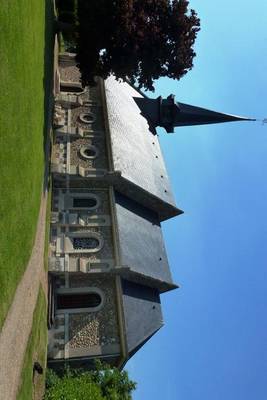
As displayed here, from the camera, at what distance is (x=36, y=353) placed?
57.2 feet

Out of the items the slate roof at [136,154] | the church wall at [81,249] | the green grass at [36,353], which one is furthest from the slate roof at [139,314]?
the slate roof at [136,154]

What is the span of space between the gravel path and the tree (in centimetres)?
1145

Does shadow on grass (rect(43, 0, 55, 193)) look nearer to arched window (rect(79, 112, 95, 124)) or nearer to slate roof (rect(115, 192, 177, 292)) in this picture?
arched window (rect(79, 112, 95, 124))

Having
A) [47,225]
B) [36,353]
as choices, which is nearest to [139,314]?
[47,225]

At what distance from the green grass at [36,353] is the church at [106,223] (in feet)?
5.19

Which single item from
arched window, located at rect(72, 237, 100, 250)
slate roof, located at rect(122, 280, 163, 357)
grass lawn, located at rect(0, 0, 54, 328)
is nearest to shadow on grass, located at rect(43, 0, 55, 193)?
arched window, located at rect(72, 237, 100, 250)

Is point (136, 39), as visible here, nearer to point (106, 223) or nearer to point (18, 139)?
point (106, 223)

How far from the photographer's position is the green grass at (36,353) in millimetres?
14867

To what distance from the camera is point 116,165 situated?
25.7 metres

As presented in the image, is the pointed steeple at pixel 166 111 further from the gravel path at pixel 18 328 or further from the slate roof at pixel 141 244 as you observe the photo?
the gravel path at pixel 18 328

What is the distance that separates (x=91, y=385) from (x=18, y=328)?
262 inches

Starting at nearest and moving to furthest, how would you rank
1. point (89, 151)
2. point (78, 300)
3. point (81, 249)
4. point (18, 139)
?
1. point (18, 139)
2. point (78, 300)
3. point (81, 249)
4. point (89, 151)

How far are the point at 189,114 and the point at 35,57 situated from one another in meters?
15.0

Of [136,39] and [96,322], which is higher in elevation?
[136,39]
